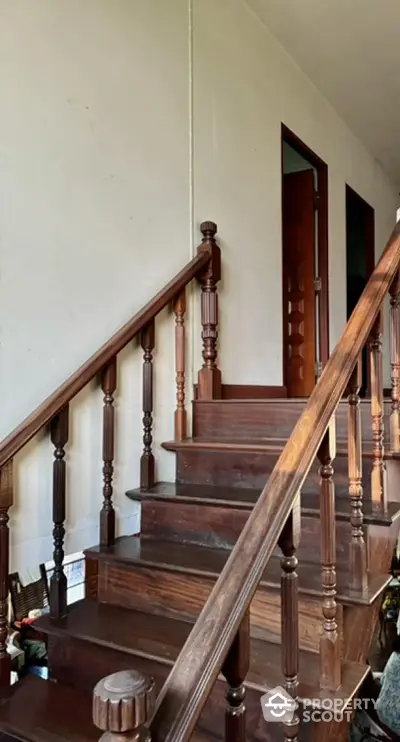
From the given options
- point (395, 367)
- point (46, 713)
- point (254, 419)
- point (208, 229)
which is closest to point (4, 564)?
point (46, 713)

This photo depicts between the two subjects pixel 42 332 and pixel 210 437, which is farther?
pixel 210 437

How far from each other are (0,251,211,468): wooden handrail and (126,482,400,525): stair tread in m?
0.53

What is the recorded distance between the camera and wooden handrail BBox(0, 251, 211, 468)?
1594mm

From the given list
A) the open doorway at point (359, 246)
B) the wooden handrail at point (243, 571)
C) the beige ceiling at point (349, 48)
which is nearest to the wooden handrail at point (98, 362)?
the wooden handrail at point (243, 571)

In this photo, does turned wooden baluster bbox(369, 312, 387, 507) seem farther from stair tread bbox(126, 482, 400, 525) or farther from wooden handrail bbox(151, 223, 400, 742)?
wooden handrail bbox(151, 223, 400, 742)

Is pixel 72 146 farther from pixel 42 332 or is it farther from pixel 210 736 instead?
pixel 210 736

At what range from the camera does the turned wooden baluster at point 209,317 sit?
8.45 feet

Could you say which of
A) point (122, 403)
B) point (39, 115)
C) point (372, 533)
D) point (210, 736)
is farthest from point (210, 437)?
point (39, 115)

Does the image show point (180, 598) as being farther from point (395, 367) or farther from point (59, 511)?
point (395, 367)

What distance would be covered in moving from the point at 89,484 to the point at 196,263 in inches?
43.2

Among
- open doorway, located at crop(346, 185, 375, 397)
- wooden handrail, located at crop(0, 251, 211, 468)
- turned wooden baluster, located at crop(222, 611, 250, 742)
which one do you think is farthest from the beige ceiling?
turned wooden baluster, located at crop(222, 611, 250, 742)

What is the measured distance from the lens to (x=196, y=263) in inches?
98.4

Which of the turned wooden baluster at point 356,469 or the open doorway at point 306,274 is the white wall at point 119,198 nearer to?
the open doorway at point 306,274

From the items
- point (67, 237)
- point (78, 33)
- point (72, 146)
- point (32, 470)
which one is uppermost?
point (78, 33)
